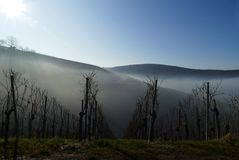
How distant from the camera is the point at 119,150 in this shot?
18.3m

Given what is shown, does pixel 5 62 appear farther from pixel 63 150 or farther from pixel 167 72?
pixel 167 72

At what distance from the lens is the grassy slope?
16969 mm

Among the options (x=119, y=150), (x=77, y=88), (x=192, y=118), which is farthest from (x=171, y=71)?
(x=119, y=150)

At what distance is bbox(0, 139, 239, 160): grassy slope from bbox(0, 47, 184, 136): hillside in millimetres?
38131

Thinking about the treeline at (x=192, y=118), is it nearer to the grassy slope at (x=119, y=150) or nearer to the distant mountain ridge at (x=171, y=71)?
the grassy slope at (x=119, y=150)

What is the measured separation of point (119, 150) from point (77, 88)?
6001cm

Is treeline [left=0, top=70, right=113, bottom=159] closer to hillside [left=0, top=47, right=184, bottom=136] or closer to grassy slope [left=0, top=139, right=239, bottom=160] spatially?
grassy slope [left=0, top=139, right=239, bottom=160]

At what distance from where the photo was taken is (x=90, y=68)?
366ft

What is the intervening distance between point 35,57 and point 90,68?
21.8 meters

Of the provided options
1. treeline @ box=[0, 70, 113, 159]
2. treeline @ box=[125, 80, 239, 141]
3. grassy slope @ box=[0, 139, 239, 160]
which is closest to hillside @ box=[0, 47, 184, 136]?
treeline @ box=[0, 70, 113, 159]

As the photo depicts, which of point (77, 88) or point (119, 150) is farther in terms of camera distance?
point (77, 88)

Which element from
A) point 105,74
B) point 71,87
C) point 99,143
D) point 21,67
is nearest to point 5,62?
point 21,67

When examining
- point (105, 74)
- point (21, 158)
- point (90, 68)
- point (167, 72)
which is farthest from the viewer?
point (167, 72)

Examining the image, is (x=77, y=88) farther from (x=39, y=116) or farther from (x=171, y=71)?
(x=171, y=71)
